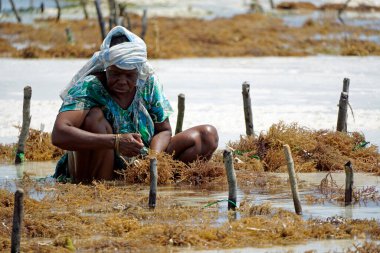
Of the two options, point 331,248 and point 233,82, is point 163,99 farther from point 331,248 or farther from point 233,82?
point 233,82

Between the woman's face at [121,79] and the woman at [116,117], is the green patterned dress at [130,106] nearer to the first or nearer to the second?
the woman at [116,117]

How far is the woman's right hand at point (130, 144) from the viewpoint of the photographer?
7527mm

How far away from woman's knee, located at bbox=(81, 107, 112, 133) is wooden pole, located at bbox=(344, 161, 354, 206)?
1894 millimetres

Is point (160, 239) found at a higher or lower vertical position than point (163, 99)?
lower

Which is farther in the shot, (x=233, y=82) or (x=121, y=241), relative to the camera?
(x=233, y=82)

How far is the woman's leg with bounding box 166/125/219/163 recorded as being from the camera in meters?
8.28

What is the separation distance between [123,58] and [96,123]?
56cm

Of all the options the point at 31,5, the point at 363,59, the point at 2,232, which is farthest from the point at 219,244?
the point at 31,5

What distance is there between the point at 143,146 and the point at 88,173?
60 centimetres

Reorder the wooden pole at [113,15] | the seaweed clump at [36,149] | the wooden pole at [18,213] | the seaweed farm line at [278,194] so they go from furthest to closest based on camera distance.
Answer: the wooden pole at [113,15] → the seaweed clump at [36,149] → the seaweed farm line at [278,194] → the wooden pole at [18,213]

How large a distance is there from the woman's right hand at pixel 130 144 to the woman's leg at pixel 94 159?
0.36m

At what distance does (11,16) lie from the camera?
1585 inches

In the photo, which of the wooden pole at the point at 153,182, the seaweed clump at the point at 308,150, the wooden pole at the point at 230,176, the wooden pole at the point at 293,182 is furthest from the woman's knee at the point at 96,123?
the seaweed clump at the point at 308,150

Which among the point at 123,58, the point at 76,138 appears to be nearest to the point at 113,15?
the point at 123,58
